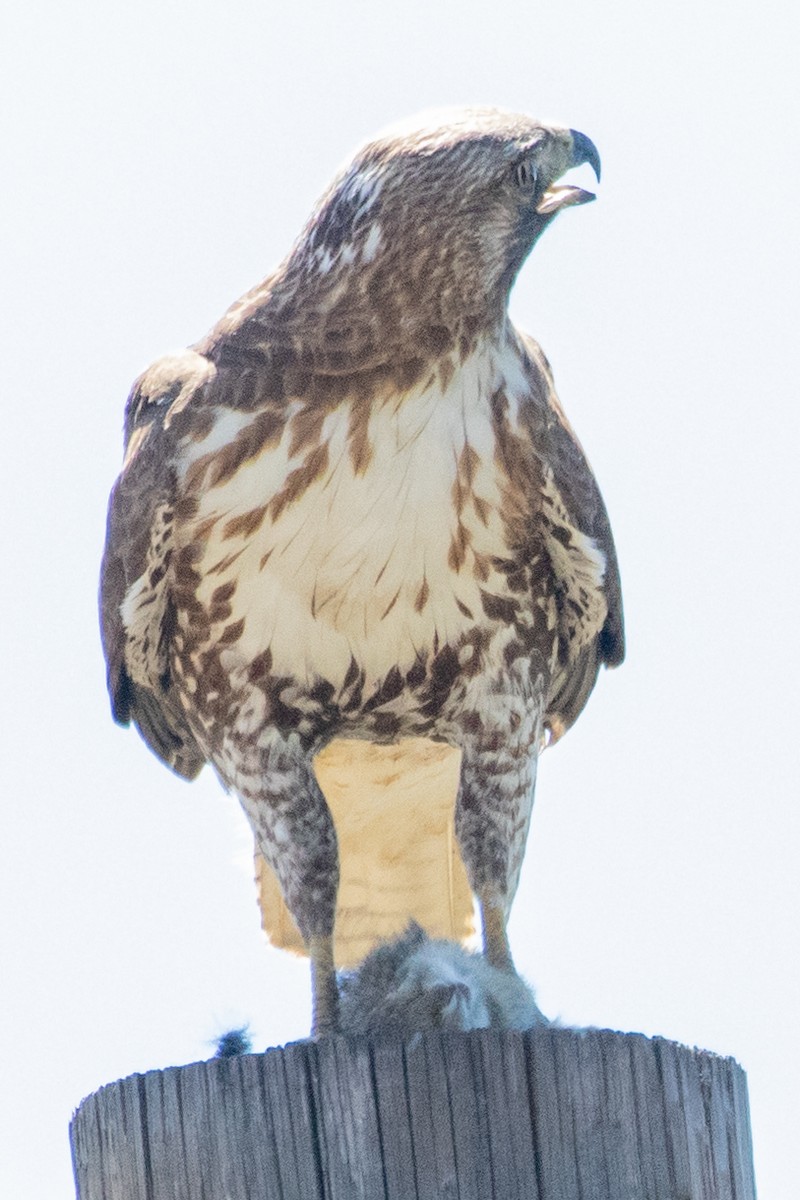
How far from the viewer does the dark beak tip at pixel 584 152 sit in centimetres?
464

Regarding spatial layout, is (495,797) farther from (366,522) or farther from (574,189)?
(574,189)

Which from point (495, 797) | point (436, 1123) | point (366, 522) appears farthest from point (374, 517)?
point (436, 1123)

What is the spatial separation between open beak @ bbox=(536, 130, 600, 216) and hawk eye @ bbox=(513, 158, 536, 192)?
0.06 meters

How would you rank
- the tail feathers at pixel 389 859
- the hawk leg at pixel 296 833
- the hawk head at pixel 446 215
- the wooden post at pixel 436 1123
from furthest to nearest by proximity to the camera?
the tail feathers at pixel 389 859 < the hawk leg at pixel 296 833 < the hawk head at pixel 446 215 < the wooden post at pixel 436 1123

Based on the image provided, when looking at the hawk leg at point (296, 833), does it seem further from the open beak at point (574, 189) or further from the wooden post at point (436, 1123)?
the wooden post at point (436, 1123)

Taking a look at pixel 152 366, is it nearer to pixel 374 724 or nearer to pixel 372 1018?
pixel 374 724

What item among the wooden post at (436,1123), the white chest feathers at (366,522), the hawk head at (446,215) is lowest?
the wooden post at (436,1123)

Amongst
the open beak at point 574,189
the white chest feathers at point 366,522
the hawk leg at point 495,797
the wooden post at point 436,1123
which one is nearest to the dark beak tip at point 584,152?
the open beak at point 574,189

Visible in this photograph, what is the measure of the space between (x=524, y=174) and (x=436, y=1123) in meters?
2.33

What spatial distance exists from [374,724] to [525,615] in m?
0.51

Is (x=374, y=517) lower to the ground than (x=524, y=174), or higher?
lower

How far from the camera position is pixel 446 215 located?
4.51 m

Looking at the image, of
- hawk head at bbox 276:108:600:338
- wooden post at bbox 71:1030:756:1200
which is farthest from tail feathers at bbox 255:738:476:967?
wooden post at bbox 71:1030:756:1200

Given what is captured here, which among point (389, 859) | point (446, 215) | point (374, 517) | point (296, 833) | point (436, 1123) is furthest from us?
point (389, 859)
